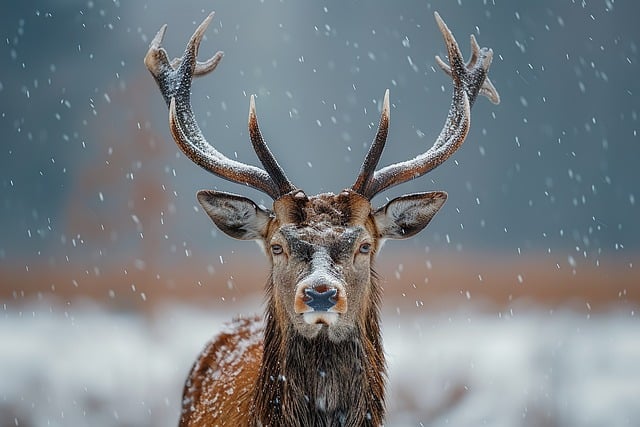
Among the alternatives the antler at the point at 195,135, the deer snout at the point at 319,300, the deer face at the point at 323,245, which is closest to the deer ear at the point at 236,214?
the deer face at the point at 323,245

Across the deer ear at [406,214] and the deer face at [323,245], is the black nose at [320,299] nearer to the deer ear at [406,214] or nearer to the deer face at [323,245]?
the deer face at [323,245]

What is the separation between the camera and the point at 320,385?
4367 millimetres

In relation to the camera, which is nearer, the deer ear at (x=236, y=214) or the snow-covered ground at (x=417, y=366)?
the deer ear at (x=236, y=214)

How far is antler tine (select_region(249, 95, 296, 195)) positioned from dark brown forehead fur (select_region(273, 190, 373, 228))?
0.14m

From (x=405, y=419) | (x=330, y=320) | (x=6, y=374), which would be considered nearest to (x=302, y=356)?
(x=330, y=320)

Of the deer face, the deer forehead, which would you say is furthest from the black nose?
the deer forehead

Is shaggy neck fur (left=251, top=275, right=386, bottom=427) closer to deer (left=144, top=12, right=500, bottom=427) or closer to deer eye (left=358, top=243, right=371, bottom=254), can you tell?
deer (left=144, top=12, right=500, bottom=427)

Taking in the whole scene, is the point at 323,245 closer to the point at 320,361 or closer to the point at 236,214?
the point at 320,361

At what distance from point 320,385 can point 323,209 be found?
35.6 inches

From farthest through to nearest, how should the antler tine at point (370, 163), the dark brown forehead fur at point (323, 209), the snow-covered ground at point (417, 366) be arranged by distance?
the snow-covered ground at point (417, 366) → the antler tine at point (370, 163) → the dark brown forehead fur at point (323, 209)

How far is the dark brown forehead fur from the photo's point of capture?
176 inches

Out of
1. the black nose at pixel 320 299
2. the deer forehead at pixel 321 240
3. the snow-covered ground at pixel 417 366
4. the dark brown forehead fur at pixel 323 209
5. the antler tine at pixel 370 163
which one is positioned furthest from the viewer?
the snow-covered ground at pixel 417 366

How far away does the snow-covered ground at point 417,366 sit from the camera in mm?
9891

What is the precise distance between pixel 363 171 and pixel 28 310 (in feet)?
36.5
